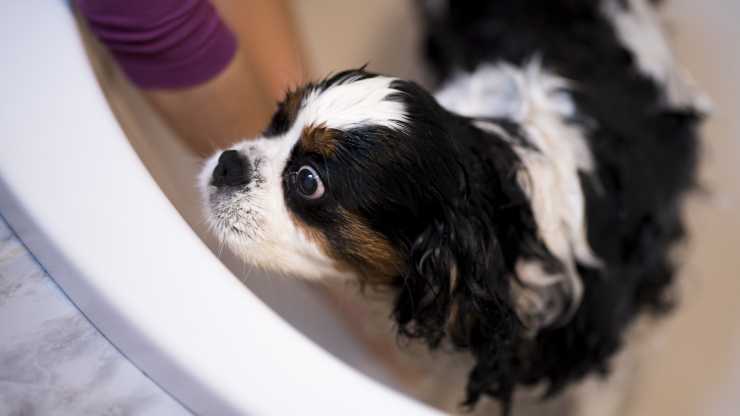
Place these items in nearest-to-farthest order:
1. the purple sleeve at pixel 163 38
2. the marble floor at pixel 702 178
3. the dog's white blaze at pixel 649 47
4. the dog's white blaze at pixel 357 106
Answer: the dog's white blaze at pixel 357 106
the purple sleeve at pixel 163 38
the marble floor at pixel 702 178
the dog's white blaze at pixel 649 47

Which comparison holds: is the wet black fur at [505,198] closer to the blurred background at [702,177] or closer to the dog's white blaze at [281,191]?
the dog's white blaze at [281,191]

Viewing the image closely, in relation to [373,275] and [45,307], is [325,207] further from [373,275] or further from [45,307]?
[45,307]

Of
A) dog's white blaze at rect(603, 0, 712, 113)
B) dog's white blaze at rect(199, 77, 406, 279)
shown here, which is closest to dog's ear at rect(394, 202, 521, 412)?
dog's white blaze at rect(199, 77, 406, 279)

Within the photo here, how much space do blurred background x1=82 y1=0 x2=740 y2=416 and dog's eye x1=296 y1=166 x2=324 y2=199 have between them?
57cm

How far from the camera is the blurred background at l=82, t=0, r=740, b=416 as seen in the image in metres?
1.64

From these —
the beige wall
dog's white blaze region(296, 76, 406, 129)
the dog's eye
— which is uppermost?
dog's white blaze region(296, 76, 406, 129)

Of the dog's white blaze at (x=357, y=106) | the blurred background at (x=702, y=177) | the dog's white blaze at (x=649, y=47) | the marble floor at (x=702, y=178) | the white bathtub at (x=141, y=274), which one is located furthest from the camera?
the blurred background at (x=702, y=177)

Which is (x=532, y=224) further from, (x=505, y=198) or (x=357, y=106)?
(x=357, y=106)

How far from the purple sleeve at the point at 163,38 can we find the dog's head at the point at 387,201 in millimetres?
191

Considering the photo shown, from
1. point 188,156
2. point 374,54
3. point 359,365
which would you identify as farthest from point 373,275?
point 374,54

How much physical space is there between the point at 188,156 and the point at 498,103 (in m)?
0.59

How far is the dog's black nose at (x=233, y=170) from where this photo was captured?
3.13ft

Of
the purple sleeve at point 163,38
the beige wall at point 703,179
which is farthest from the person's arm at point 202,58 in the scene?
the beige wall at point 703,179

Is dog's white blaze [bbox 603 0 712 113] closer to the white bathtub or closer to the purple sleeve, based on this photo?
the purple sleeve
